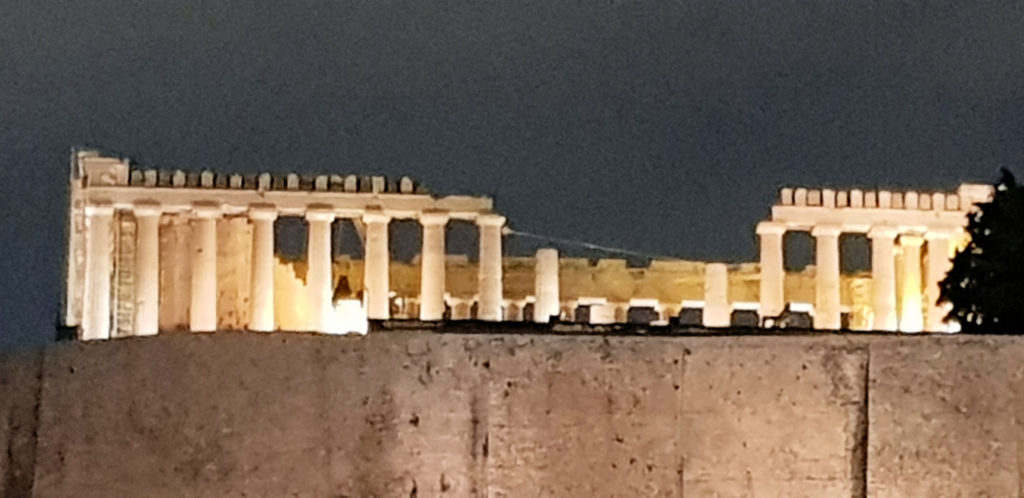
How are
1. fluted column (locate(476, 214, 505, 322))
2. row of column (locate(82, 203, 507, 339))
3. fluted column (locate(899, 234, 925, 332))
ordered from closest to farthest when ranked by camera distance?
1. row of column (locate(82, 203, 507, 339))
2. fluted column (locate(476, 214, 505, 322))
3. fluted column (locate(899, 234, 925, 332))

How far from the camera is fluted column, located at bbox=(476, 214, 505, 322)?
2586 inches

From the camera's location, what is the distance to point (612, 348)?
35.9 feet

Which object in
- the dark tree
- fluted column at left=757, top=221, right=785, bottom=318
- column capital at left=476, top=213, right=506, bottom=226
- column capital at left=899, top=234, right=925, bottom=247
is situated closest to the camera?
the dark tree

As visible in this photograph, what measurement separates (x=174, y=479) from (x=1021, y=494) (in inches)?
175

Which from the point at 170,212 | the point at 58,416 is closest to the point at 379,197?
the point at 170,212

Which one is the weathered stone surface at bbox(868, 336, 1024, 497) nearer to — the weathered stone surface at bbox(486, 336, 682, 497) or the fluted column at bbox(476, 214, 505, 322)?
the weathered stone surface at bbox(486, 336, 682, 497)

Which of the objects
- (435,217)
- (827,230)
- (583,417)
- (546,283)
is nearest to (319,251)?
(435,217)

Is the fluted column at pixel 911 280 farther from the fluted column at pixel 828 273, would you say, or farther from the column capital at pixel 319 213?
the column capital at pixel 319 213

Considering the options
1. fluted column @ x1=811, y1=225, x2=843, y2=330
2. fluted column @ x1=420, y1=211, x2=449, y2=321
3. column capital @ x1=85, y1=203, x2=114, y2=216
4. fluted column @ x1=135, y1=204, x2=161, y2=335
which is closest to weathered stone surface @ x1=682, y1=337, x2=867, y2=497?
fluted column @ x1=135, y1=204, x2=161, y2=335

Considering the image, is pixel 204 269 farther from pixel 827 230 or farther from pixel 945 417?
pixel 945 417

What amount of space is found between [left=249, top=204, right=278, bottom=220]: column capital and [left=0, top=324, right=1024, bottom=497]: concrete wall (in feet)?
182

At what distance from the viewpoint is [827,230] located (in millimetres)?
67750

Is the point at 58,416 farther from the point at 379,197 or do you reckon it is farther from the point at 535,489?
the point at 379,197

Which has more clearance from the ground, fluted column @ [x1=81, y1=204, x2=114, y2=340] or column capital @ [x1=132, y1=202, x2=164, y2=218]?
column capital @ [x1=132, y1=202, x2=164, y2=218]
